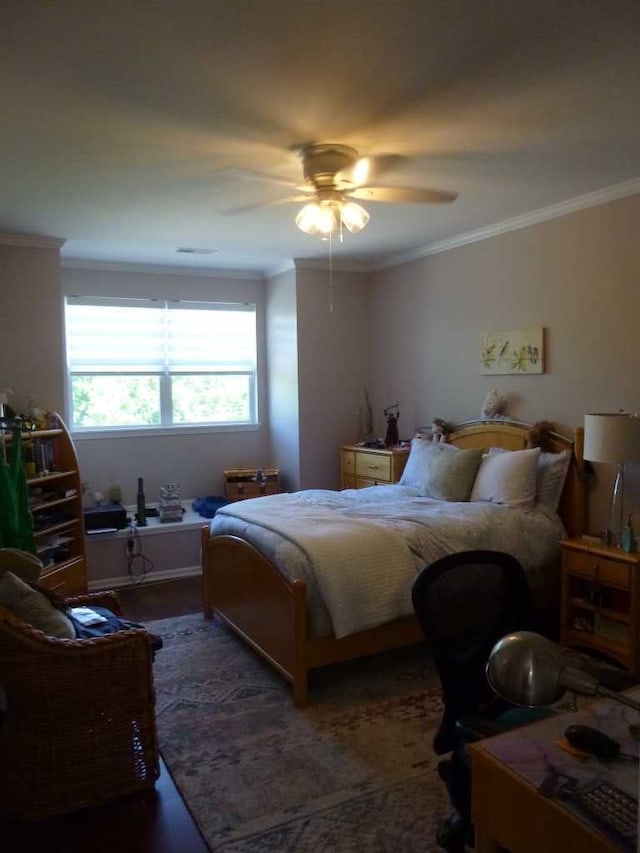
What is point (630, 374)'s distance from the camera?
353 cm

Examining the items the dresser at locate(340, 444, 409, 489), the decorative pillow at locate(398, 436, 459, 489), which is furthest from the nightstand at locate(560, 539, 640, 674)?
the dresser at locate(340, 444, 409, 489)

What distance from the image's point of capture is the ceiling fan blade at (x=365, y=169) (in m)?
2.95

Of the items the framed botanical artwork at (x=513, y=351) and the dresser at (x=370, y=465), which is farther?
the dresser at (x=370, y=465)

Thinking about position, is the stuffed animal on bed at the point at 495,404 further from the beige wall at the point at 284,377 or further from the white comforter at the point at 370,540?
the beige wall at the point at 284,377

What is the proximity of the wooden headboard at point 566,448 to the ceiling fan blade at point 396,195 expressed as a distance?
159 centimetres

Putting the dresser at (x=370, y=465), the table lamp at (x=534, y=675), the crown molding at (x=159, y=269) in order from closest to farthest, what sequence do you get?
1. the table lamp at (x=534, y=675)
2. the dresser at (x=370, y=465)
3. the crown molding at (x=159, y=269)

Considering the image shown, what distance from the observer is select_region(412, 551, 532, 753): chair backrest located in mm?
1888

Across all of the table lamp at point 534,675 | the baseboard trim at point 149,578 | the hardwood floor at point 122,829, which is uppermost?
the table lamp at point 534,675

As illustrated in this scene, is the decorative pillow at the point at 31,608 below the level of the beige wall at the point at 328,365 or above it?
below

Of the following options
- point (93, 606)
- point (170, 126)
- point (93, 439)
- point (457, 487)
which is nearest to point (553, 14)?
point (170, 126)

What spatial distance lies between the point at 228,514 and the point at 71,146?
2.17 metres

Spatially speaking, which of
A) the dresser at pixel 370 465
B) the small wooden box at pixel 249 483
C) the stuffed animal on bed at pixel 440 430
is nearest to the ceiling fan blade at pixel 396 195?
the stuffed animal on bed at pixel 440 430

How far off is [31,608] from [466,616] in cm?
155

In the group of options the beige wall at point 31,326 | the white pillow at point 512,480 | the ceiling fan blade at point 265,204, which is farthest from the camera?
the beige wall at point 31,326
